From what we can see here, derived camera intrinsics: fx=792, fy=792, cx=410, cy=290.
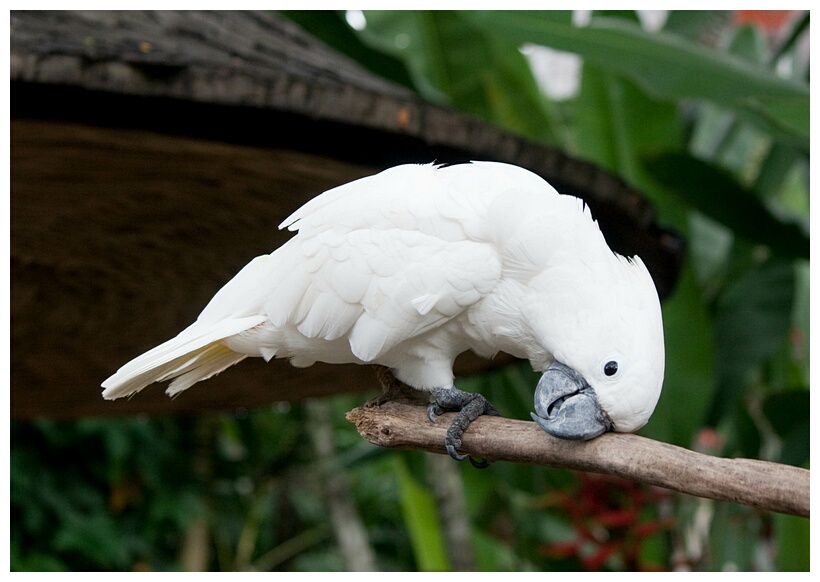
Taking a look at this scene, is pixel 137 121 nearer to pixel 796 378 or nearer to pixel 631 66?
pixel 631 66

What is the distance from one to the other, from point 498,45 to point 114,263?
126cm

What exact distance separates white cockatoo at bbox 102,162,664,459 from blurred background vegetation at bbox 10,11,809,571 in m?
0.65

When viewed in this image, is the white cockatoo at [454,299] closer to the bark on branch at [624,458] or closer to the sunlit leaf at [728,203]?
the bark on branch at [624,458]

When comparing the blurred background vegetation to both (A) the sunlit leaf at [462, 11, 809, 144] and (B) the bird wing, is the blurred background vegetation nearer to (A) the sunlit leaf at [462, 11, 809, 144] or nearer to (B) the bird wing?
(A) the sunlit leaf at [462, 11, 809, 144]

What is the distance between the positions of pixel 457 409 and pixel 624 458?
152mm

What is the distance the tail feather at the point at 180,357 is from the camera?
0.63m

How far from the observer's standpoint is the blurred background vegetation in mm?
1394

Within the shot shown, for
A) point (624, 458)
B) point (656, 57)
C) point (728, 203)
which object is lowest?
point (728, 203)

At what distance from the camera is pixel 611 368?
1.82 feet

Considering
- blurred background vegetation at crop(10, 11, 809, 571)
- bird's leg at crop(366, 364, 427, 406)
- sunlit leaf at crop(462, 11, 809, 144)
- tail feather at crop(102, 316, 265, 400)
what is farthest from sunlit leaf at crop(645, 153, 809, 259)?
tail feather at crop(102, 316, 265, 400)

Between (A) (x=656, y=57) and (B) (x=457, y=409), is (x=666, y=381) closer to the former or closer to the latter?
(A) (x=656, y=57)

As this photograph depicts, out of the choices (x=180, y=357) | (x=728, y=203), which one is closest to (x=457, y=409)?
(x=180, y=357)

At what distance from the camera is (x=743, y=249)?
2.04 meters
